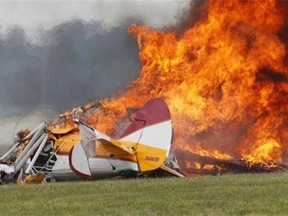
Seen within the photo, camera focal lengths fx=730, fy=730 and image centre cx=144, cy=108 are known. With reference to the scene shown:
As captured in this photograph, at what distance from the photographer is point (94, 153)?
29.7 metres

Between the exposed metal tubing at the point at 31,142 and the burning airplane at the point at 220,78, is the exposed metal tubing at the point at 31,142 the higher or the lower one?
the lower one

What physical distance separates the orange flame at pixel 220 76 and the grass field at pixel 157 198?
10.5 metres

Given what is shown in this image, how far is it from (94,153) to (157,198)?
10.6m

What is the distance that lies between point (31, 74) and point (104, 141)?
7.89 metres

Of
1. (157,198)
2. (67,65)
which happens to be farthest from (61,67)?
(157,198)

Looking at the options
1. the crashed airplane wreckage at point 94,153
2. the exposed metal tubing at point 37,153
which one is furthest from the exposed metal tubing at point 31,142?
the exposed metal tubing at point 37,153

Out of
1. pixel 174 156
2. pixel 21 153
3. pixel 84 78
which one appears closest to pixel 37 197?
pixel 21 153

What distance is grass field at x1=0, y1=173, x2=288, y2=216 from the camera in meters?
16.9

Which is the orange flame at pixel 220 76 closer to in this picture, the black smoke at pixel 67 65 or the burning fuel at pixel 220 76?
the burning fuel at pixel 220 76

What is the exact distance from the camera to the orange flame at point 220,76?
35.3 meters

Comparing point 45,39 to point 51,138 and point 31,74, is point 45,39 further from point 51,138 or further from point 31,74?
point 51,138

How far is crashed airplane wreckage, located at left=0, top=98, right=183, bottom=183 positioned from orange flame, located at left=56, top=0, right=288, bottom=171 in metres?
3.83

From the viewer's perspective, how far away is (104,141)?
29.7 meters

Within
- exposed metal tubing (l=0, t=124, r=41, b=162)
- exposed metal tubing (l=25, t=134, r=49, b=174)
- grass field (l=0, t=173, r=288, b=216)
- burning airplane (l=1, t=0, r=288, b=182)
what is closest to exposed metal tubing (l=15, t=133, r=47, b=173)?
exposed metal tubing (l=25, t=134, r=49, b=174)
